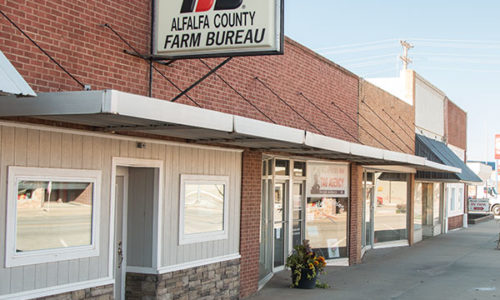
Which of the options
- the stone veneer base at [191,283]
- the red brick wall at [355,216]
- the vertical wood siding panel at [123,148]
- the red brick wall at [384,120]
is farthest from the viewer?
the red brick wall at [384,120]

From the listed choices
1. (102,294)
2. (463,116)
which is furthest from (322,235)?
(463,116)

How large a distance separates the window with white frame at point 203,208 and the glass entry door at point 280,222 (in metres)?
2.92

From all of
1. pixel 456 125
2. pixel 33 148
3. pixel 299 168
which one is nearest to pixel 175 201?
pixel 33 148

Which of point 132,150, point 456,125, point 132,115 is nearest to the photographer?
point 132,115

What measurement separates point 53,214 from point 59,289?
2.90 ft

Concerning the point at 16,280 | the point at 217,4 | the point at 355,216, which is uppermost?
the point at 217,4

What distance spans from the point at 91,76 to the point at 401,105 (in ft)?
53.1

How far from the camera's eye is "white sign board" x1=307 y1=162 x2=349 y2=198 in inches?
606

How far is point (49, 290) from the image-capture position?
7355 millimetres

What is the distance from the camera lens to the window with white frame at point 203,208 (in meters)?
9.98

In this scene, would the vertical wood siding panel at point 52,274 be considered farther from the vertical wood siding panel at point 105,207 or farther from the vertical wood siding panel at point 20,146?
the vertical wood siding panel at point 20,146

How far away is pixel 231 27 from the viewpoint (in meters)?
8.12

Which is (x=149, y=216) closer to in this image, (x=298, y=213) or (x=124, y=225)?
(x=124, y=225)

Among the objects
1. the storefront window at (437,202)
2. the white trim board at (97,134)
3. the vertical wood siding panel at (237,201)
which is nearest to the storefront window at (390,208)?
the storefront window at (437,202)
